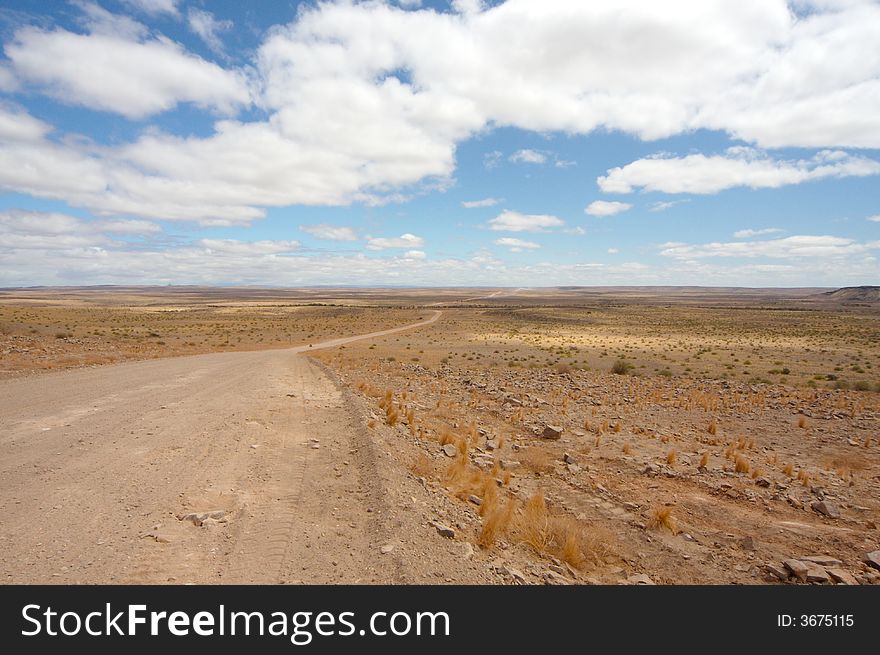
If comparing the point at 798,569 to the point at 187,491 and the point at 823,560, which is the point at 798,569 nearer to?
the point at 823,560

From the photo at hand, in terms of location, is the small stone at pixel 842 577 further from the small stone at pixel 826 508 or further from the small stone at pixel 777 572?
the small stone at pixel 826 508

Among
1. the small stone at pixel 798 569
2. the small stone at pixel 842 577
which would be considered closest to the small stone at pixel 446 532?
the small stone at pixel 798 569

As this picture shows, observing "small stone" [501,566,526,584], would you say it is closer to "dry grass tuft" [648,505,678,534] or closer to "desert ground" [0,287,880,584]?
"desert ground" [0,287,880,584]

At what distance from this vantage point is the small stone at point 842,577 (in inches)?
240

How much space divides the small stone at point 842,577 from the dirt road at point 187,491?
20.2 feet

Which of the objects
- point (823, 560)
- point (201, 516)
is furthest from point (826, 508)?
point (201, 516)

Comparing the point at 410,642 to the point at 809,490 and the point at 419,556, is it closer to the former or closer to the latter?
the point at 419,556

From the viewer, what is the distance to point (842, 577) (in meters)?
6.14

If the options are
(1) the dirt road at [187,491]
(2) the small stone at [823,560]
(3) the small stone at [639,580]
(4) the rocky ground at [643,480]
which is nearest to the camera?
(1) the dirt road at [187,491]

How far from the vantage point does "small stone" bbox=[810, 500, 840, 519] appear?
859 cm

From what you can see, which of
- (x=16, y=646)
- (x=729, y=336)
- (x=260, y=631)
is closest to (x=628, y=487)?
(x=260, y=631)

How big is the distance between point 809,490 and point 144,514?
12820mm

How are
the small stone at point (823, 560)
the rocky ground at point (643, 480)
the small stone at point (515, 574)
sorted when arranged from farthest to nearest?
the small stone at point (823, 560)
the rocky ground at point (643, 480)
the small stone at point (515, 574)

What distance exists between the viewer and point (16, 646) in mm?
3664
